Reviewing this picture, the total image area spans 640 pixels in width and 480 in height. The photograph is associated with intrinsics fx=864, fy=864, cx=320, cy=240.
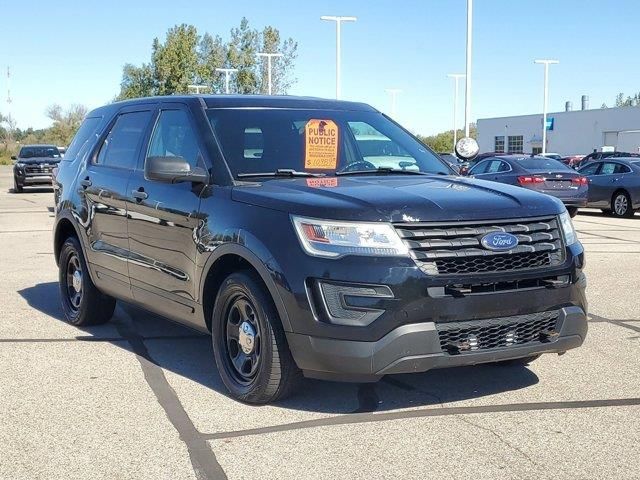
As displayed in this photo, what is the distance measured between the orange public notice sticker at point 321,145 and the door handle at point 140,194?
1177 mm

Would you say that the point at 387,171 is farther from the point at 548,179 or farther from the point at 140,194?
the point at 548,179

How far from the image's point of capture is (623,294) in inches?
346

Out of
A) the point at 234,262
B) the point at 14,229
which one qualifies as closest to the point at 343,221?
the point at 234,262

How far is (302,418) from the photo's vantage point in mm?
4773

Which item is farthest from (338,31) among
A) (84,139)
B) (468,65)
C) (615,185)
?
(84,139)

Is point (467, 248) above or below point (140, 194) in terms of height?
below

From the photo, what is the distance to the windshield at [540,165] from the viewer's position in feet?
63.6

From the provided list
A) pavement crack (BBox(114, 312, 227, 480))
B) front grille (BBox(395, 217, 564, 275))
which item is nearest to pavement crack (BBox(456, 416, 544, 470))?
front grille (BBox(395, 217, 564, 275))

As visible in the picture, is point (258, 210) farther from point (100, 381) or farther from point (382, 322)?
point (100, 381)

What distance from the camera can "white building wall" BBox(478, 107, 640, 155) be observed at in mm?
67375

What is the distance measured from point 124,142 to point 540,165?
1457 centimetres

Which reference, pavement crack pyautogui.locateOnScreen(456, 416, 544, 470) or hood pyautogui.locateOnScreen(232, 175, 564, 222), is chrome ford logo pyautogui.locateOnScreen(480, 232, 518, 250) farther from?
pavement crack pyautogui.locateOnScreen(456, 416, 544, 470)

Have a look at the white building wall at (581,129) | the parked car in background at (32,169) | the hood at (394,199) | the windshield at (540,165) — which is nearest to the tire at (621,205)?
the windshield at (540,165)

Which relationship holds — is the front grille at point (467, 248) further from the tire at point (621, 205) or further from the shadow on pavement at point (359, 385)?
the tire at point (621, 205)
